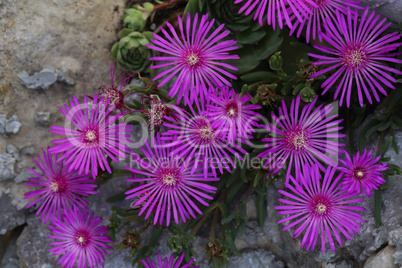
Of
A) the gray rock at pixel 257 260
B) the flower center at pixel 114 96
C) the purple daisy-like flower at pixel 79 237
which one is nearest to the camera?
the flower center at pixel 114 96

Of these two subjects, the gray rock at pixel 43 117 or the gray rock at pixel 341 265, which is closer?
the gray rock at pixel 341 265

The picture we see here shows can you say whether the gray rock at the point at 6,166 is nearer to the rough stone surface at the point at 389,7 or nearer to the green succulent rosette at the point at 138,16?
the green succulent rosette at the point at 138,16

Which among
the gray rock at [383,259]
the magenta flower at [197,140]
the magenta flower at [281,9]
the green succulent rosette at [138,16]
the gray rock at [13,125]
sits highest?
the green succulent rosette at [138,16]

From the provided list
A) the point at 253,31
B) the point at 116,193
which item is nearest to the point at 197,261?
the point at 116,193

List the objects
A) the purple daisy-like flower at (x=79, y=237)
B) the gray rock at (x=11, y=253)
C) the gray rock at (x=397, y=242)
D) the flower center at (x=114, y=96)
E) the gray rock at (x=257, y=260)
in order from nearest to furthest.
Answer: the gray rock at (x=397, y=242) < the flower center at (x=114, y=96) < the purple daisy-like flower at (x=79, y=237) < the gray rock at (x=257, y=260) < the gray rock at (x=11, y=253)

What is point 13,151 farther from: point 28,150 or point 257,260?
point 257,260

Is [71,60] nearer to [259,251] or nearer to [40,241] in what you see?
[40,241]

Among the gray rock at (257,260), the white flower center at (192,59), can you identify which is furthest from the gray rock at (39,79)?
the gray rock at (257,260)
